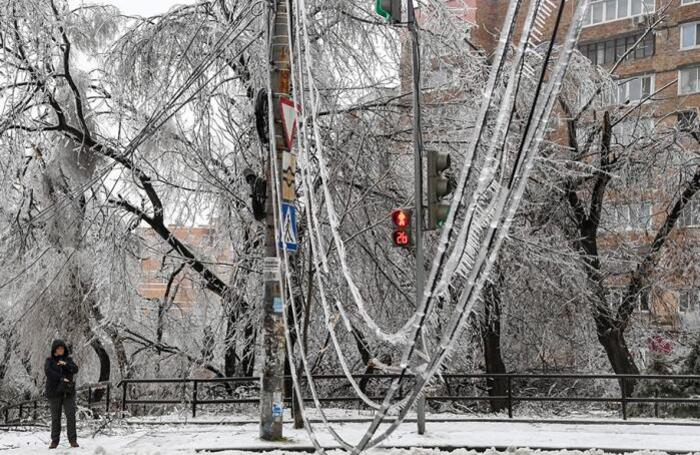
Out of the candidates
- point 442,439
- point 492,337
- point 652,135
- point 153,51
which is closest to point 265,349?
point 442,439

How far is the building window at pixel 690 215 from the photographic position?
1966cm

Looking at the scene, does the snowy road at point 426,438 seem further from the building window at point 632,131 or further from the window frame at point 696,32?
the window frame at point 696,32

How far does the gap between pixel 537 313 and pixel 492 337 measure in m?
1.22

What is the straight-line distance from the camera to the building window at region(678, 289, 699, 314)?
2106 cm

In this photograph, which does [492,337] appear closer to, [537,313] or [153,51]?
[537,313]

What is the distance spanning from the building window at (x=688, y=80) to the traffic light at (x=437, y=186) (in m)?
35.3

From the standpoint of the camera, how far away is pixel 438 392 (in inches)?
832

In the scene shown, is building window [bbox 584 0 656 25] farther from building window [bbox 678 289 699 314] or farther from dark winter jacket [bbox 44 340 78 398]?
dark winter jacket [bbox 44 340 78 398]

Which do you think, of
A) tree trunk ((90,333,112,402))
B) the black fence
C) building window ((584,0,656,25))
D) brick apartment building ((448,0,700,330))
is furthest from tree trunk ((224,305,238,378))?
building window ((584,0,656,25))

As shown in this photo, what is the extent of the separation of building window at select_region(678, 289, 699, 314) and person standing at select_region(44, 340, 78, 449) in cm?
1475

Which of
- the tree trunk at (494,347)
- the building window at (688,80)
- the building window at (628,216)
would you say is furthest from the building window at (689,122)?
the building window at (688,80)

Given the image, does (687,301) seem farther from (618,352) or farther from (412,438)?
(412,438)

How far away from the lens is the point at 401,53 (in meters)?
16.9

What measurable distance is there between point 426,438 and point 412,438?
0.21 meters
